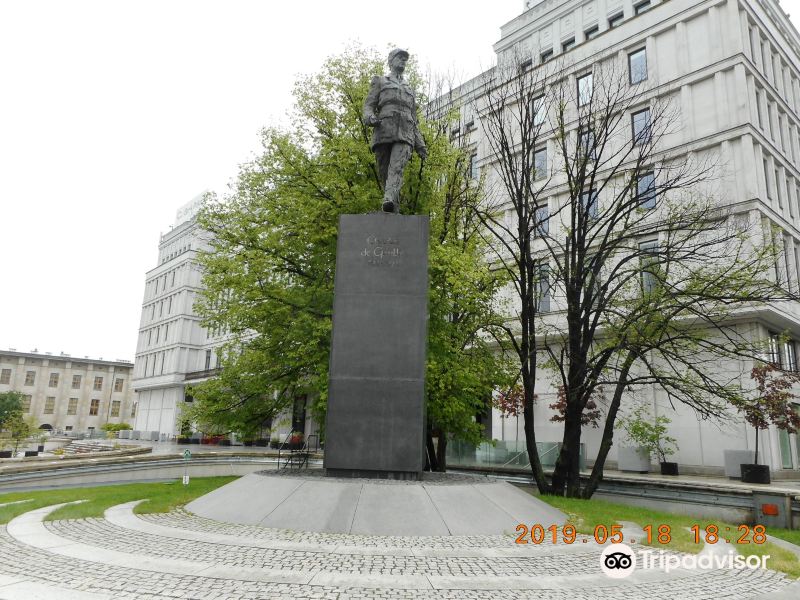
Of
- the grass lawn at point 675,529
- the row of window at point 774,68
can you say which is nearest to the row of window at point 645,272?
the grass lawn at point 675,529

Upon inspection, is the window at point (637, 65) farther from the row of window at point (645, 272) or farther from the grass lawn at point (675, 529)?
the grass lawn at point (675, 529)

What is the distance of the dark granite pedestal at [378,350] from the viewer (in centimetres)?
1016

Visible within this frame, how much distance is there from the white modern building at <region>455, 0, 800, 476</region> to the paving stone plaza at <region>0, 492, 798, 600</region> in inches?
707

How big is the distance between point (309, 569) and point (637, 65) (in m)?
32.7

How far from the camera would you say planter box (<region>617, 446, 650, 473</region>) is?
2617cm

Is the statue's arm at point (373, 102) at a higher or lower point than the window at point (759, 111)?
lower

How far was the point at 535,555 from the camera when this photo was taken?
23.9ft

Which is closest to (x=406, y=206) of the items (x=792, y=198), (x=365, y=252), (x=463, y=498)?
(x=365, y=252)

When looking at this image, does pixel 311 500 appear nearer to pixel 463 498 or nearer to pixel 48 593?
pixel 463 498

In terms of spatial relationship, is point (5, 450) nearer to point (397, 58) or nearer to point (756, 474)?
point (397, 58)

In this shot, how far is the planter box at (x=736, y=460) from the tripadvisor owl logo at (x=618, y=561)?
19.3 metres

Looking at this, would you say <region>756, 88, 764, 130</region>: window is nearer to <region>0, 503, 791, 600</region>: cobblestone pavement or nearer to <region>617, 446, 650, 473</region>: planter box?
<region>617, 446, 650, 473</region>: planter box

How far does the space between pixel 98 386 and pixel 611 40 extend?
307 ft

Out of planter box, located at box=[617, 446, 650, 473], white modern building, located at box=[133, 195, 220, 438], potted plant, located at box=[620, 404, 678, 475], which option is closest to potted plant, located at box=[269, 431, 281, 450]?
white modern building, located at box=[133, 195, 220, 438]
